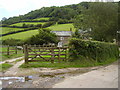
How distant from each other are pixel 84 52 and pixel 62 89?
8002 mm

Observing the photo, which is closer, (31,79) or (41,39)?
(31,79)

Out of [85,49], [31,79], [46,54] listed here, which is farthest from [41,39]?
[31,79]

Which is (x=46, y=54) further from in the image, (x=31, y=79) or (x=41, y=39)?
(x=41, y=39)

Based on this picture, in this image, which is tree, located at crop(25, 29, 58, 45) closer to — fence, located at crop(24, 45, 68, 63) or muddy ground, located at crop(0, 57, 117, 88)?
fence, located at crop(24, 45, 68, 63)

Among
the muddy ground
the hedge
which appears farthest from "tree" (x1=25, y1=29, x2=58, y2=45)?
the muddy ground

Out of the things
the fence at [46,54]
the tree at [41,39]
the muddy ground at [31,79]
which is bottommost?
the muddy ground at [31,79]

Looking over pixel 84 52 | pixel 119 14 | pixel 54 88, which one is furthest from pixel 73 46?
pixel 119 14

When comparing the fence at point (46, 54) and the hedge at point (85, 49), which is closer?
the fence at point (46, 54)

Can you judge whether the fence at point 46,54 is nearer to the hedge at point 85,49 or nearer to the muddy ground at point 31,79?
the hedge at point 85,49

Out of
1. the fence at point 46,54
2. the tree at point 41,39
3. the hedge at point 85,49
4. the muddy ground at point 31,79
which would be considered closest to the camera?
the muddy ground at point 31,79

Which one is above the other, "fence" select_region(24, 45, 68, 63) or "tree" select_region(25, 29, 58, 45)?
"tree" select_region(25, 29, 58, 45)

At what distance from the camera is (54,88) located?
21.1ft

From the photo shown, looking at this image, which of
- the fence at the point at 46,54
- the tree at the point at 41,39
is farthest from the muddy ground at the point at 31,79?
the tree at the point at 41,39

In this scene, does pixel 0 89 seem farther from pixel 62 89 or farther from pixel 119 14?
pixel 119 14
